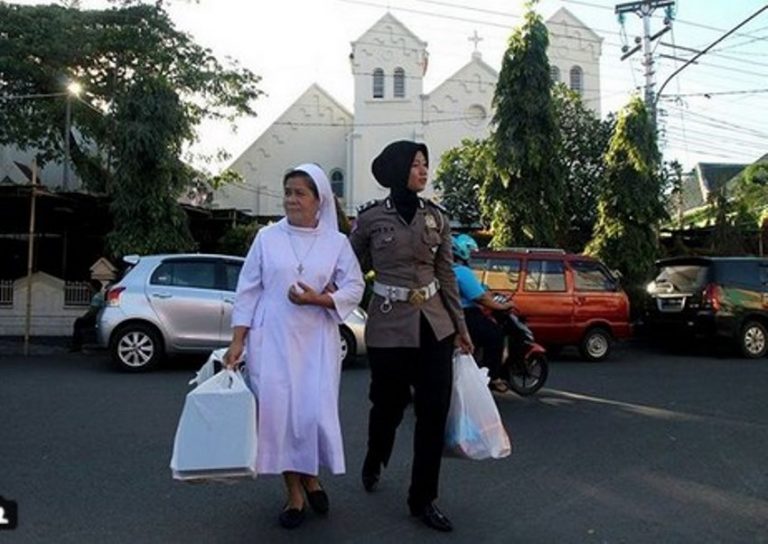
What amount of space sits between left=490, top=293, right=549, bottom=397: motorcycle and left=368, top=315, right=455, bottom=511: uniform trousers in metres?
4.00

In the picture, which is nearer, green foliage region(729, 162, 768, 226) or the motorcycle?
the motorcycle

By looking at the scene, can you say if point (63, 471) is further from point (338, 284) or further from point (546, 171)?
point (546, 171)

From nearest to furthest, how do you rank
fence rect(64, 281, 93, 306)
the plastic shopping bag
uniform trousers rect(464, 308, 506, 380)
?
1. the plastic shopping bag
2. uniform trousers rect(464, 308, 506, 380)
3. fence rect(64, 281, 93, 306)

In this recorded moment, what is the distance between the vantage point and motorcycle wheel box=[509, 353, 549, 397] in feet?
26.7

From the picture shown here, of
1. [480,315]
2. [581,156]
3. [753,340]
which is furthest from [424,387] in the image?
[581,156]

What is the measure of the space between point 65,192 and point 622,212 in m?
11.0

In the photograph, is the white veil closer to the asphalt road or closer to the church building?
the asphalt road

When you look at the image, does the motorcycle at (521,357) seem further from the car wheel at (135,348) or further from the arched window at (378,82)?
the arched window at (378,82)

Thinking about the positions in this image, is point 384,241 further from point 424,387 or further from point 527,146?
point 527,146

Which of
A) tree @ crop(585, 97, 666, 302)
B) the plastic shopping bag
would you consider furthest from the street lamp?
the plastic shopping bag

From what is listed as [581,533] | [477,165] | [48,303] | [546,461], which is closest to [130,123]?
[48,303]

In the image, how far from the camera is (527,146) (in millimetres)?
14352

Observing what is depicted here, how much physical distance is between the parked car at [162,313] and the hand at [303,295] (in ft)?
19.8

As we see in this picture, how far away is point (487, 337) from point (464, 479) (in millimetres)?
2812
